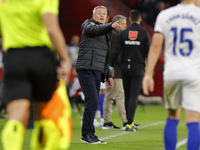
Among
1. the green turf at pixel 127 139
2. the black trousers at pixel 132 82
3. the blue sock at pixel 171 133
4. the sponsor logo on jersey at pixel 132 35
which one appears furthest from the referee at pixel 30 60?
the sponsor logo on jersey at pixel 132 35

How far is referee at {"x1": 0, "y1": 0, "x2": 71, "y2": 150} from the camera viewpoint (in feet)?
13.9

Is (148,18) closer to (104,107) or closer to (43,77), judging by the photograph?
(104,107)

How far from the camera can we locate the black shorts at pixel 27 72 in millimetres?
4266

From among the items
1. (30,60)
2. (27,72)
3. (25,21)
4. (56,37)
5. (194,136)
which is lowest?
(194,136)

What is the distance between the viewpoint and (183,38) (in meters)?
5.20

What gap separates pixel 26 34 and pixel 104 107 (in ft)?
22.1

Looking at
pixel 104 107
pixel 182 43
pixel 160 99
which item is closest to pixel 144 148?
pixel 182 43

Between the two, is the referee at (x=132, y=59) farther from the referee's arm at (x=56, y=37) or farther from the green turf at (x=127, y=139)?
the referee's arm at (x=56, y=37)

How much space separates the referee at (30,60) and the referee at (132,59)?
5992 millimetres

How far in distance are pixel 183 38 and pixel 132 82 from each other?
5205 mm

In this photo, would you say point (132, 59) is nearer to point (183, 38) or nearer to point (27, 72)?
point (183, 38)

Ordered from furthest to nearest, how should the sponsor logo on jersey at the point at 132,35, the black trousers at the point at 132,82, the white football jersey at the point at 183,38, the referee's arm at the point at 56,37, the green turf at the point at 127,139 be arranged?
the sponsor logo on jersey at the point at 132,35, the black trousers at the point at 132,82, the green turf at the point at 127,139, the white football jersey at the point at 183,38, the referee's arm at the point at 56,37

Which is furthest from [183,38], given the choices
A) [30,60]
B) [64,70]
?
[30,60]

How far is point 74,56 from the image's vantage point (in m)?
21.0
